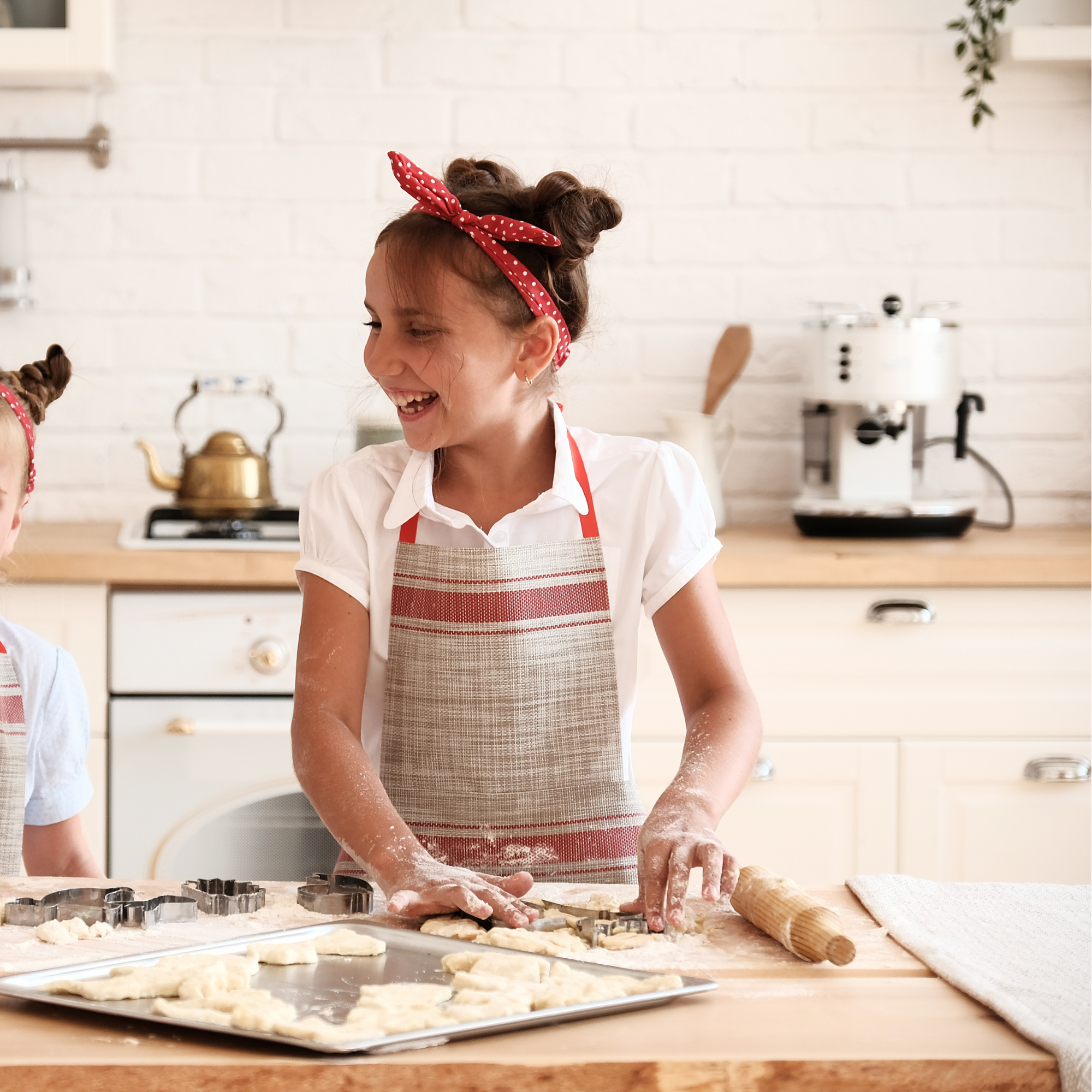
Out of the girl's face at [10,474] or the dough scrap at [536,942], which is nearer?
the dough scrap at [536,942]

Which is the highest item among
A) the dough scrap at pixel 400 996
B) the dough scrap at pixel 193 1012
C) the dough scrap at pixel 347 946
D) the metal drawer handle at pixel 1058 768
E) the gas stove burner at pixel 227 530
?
the gas stove burner at pixel 227 530

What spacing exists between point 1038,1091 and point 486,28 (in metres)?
2.19

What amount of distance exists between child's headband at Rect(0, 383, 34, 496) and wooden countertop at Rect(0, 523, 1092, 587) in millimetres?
632

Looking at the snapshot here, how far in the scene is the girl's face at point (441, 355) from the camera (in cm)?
121

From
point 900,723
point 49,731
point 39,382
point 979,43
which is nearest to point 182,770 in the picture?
point 49,731

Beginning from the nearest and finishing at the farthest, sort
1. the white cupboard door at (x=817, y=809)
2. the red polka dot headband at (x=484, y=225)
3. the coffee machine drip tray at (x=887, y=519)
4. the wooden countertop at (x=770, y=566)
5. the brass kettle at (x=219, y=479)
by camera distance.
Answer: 1. the red polka dot headband at (x=484, y=225)
2. the wooden countertop at (x=770, y=566)
3. the white cupboard door at (x=817, y=809)
4. the brass kettle at (x=219, y=479)
5. the coffee machine drip tray at (x=887, y=519)

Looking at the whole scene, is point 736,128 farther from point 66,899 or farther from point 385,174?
point 66,899

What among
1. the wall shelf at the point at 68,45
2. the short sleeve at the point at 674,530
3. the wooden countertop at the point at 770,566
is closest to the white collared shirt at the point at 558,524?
the short sleeve at the point at 674,530

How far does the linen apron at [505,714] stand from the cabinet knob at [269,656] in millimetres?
717

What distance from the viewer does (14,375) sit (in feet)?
4.23

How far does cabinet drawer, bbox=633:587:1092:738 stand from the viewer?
2.04 meters

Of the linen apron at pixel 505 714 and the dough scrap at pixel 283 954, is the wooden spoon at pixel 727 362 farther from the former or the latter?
the dough scrap at pixel 283 954

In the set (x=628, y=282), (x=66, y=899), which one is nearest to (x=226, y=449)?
(x=628, y=282)

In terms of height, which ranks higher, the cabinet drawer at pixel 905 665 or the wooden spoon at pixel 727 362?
the wooden spoon at pixel 727 362
